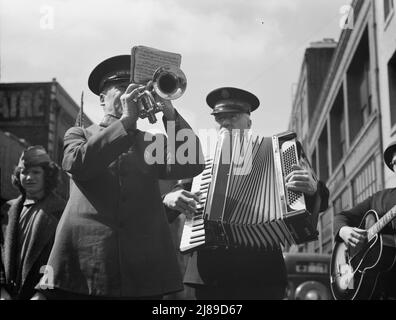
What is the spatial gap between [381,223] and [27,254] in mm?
2356

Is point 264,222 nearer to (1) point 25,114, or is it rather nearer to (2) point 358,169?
(2) point 358,169

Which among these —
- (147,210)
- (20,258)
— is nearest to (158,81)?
(147,210)

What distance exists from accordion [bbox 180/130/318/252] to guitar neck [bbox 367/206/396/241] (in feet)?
3.05

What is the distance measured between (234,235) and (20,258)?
4.61ft

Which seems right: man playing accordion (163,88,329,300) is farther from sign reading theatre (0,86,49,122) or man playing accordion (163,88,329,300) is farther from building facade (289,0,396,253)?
sign reading theatre (0,86,49,122)

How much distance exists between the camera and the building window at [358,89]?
65.7 ft

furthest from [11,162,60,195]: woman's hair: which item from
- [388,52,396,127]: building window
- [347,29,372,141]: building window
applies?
[347,29,372,141]: building window

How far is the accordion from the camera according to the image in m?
3.48

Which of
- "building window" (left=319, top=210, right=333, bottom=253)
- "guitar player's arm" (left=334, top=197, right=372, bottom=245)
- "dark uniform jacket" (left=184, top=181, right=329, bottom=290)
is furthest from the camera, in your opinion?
"building window" (left=319, top=210, right=333, bottom=253)

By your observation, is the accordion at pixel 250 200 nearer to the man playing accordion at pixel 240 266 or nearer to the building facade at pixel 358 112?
the man playing accordion at pixel 240 266

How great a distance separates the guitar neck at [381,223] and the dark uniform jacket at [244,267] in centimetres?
72

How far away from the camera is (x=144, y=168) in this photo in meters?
3.00

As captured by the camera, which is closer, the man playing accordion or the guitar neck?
the man playing accordion

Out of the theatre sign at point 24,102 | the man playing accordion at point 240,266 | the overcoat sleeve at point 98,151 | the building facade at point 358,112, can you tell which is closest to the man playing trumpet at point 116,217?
the overcoat sleeve at point 98,151
